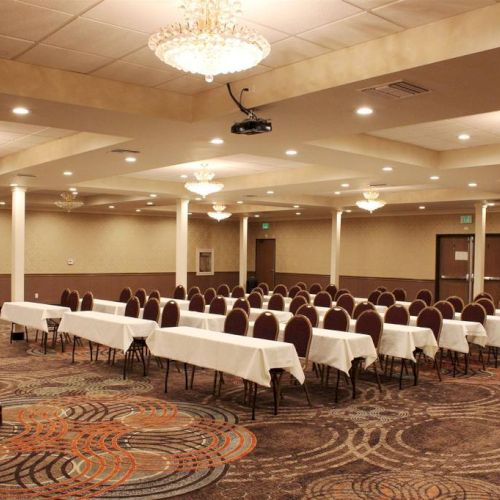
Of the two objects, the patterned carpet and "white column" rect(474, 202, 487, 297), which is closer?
the patterned carpet

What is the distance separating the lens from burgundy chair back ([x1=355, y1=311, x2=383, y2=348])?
8.09 meters

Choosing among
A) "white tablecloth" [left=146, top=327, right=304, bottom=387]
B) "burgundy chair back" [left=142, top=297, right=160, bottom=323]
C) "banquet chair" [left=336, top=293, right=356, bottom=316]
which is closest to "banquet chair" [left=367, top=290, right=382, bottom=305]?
"banquet chair" [left=336, top=293, right=356, bottom=316]

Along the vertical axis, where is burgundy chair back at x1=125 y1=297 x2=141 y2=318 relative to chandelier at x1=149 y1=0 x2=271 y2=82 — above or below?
below

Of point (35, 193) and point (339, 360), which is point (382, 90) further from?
point (35, 193)

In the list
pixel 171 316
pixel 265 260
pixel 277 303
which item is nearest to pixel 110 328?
pixel 171 316

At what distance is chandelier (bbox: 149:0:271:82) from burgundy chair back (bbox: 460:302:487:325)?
24.1ft

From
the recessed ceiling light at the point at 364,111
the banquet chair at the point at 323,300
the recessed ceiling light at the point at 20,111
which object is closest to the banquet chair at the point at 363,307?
the banquet chair at the point at 323,300

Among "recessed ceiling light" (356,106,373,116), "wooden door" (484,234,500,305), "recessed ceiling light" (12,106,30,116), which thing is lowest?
"wooden door" (484,234,500,305)

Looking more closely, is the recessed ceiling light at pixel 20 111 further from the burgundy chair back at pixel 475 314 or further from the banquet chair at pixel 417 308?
the banquet chair at pixel 417 308

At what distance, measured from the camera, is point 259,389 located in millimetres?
7852

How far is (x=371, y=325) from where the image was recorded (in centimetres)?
820

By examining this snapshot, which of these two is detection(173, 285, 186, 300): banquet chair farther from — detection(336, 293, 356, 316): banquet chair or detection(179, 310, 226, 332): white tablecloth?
detection(336, 293, 356, 316): banquet chair

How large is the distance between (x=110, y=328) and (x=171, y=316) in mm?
1103

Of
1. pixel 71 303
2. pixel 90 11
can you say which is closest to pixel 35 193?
pixel 71 303
